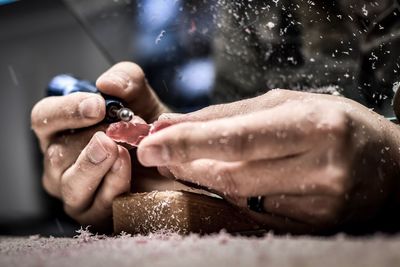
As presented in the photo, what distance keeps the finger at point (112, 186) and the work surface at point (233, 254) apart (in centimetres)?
24

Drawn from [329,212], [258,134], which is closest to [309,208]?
[329,212]

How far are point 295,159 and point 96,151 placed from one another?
35 centimetres

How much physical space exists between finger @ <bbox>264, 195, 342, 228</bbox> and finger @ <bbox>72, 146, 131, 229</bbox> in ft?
0.89

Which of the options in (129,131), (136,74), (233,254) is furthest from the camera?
(136,74)

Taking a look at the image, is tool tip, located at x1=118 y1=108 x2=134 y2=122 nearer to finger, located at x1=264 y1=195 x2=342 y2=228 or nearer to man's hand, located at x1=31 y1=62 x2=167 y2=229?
man's hand, located at x1=31 y1=62 x2=167 y2=229

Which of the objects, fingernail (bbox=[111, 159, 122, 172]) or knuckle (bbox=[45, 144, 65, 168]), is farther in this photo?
knuckle (bbox=[45, 144, 65, 168])

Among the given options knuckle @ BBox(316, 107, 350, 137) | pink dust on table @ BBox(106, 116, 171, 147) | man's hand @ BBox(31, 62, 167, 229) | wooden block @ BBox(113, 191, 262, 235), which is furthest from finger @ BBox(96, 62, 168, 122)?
knuckle @ BBox(316, 107, 350, 137)

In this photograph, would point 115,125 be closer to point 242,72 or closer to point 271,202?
point 271,202

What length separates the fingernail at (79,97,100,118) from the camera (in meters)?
0.82

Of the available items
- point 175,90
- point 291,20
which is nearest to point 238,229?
point 291,20

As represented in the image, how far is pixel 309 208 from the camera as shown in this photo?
586 millimetres

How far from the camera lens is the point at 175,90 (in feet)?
4.19

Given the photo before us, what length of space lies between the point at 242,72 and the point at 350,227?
61 centimetres

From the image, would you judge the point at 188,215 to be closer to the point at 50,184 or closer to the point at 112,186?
the point at 112,186
